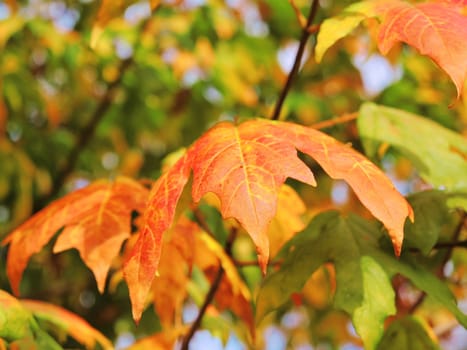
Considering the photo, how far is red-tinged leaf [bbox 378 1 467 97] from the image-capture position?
2.74 feet

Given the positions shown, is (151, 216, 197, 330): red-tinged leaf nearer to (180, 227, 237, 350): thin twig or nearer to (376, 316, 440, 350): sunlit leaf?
(180, 227, 237, 350): thin twig

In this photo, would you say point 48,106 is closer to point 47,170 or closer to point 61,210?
point 47,170

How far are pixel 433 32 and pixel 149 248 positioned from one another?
0.39 m

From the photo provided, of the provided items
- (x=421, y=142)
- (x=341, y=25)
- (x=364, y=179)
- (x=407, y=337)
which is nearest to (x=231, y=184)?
(x=364, y=179)

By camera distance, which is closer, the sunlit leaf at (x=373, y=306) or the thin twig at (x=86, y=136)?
the sunlit leaf at (x=373, y=306)

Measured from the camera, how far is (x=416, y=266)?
1.02 meters

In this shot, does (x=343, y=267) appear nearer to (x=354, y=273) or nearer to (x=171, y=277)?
(x=354, y=273)

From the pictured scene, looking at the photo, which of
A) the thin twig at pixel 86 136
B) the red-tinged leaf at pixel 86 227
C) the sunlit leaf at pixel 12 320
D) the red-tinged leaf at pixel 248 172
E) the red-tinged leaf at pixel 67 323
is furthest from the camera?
the thin twig at pixel 86 136

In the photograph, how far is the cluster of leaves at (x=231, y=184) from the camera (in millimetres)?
855

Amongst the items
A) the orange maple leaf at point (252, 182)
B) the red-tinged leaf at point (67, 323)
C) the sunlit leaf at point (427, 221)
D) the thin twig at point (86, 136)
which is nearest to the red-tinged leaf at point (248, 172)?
the orange maple leaf at point (252, 182)

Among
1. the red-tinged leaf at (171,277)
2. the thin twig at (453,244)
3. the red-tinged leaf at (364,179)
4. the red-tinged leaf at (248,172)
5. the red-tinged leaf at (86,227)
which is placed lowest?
the thin twig at (453,244)

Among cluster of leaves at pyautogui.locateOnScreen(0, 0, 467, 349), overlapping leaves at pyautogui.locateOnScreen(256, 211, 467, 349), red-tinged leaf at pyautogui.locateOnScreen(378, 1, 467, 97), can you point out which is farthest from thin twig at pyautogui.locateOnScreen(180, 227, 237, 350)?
red-tinged leaf at pyautogui.locateOnScreen(378, 1, 467, 97)

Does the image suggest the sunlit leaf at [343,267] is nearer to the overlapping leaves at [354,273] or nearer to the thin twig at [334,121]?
the overlapping leaves at [354,273]

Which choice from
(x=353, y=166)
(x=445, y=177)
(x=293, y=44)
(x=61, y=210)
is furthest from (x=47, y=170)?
(x=353, y=166)
